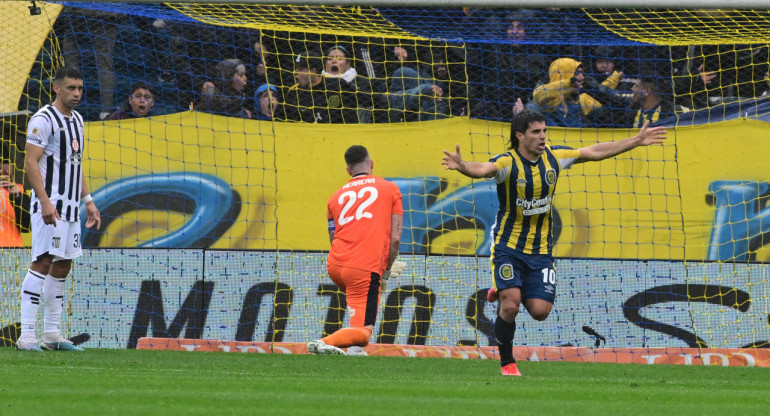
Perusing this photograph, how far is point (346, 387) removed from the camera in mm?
6457

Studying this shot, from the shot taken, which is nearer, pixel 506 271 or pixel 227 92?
pixel 506 271

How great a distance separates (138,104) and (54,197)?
381 cm

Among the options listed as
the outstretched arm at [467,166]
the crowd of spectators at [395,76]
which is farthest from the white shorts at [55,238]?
the crowd of spectators at [395,76]

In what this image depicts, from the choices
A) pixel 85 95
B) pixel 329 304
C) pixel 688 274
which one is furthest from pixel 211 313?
pixel 688 274

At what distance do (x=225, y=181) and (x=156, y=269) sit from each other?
1.53m

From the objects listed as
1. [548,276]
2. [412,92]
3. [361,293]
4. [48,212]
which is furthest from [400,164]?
[48,212]

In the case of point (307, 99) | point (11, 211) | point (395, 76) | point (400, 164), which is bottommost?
point (11, 211)

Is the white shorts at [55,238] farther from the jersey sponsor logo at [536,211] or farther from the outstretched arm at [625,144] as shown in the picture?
the outstretched arm at [625,144]

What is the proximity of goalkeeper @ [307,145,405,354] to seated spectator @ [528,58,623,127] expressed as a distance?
12.6 feet

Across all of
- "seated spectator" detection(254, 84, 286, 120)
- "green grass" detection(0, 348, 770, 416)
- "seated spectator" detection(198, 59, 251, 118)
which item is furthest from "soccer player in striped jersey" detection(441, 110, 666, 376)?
"seated spectator" detection(198, 59, 251, 118)

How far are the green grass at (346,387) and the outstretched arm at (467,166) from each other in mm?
1387

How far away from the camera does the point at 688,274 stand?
36.3 ft

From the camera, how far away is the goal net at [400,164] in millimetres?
11227

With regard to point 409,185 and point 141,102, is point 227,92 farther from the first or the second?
point 409,185
